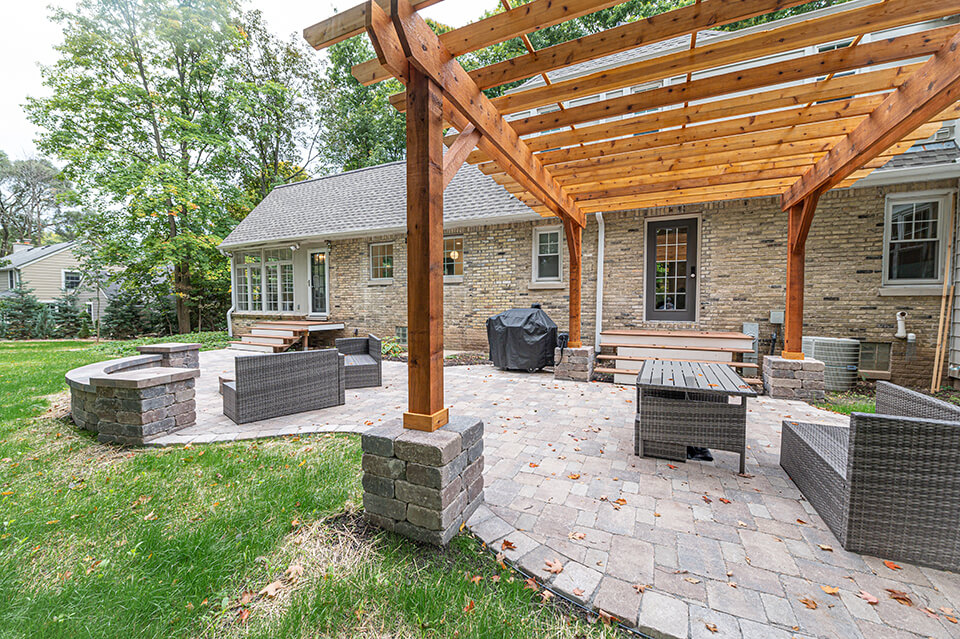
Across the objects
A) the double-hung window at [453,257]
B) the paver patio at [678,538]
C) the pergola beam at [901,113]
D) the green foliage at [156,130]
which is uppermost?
the green foliage at [156,130]

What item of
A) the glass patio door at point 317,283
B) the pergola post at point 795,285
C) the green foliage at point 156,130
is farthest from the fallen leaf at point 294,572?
the green foliage at point 156,130

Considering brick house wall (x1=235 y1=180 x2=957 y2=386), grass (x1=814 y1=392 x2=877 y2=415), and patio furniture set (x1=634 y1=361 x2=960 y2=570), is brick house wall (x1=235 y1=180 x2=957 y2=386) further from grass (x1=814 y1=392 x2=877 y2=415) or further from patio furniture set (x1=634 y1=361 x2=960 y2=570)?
patio furniture set (x1=634 y1=361 x2=960 y2=570)

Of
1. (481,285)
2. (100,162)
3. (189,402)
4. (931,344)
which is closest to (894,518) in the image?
(189,402)

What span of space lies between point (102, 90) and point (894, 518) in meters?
19.0

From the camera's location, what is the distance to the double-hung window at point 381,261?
10.1 meters

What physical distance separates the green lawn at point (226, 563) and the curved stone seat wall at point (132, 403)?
442 mm

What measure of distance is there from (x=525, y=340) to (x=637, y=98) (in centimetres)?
441

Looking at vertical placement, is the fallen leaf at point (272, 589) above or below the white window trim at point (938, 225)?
below

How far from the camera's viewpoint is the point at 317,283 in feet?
36.8

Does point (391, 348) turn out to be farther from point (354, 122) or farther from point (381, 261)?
point (354, 122)

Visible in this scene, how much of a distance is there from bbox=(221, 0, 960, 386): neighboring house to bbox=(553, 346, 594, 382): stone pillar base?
5.45 feet

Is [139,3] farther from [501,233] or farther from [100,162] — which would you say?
[501,233]

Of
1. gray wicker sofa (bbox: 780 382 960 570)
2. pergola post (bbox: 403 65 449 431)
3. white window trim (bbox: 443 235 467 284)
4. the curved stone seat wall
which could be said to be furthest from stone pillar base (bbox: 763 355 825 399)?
the curved stone seat wall

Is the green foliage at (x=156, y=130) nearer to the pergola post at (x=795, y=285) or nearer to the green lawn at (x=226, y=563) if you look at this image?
the green lawn at (x=226, y=563)
